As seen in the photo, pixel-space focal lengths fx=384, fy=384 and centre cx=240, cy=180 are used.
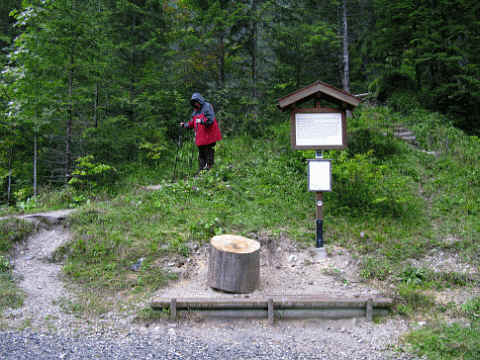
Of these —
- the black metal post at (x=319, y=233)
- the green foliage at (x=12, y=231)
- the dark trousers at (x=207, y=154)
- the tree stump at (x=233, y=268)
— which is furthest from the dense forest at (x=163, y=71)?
the black metal post at (x=319, y=233)

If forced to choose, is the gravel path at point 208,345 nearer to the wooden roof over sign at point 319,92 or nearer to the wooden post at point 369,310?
the wooden post at point 369,310

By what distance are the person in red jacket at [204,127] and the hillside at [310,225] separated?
56 centimetres

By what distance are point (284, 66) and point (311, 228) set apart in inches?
336

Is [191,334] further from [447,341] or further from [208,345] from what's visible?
[447,341]

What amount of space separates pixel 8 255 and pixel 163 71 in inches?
348

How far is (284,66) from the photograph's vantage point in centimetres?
1447

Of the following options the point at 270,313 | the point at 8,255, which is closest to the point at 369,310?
the point at 270,313

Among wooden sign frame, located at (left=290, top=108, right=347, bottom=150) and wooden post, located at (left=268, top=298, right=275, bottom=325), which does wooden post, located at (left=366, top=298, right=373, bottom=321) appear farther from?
wooden sign frame, located at (left=290, top=108, right=347, bottom=150)

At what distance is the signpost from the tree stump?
1.95 metres

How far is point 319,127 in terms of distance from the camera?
732 centimetres

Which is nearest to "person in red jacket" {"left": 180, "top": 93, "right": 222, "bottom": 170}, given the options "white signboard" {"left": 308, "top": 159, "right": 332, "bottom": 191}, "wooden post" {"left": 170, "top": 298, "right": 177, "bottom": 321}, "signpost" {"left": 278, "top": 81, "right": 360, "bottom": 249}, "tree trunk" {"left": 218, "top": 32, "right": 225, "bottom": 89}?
"signpost" {"left": 278, "top": 81, "right": 360, "bottom": 249}

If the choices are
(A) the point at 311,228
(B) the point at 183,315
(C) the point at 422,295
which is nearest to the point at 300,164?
(A) the point at 311,228

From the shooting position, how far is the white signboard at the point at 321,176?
23.5ft

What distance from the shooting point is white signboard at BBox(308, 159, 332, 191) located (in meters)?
7.17
